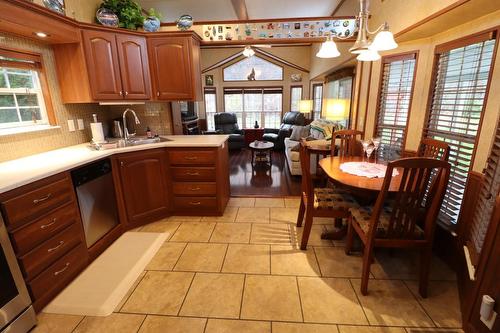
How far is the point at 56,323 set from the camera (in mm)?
1546

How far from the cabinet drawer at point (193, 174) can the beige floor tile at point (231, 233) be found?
0.55 m

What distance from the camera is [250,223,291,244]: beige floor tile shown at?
7.90 ft

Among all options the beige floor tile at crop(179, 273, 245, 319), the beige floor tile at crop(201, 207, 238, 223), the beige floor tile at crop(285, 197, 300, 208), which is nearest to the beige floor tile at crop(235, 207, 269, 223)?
the beige floor tile at crop(201, 207, 238, 223)

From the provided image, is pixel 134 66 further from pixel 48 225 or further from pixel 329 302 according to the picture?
pixel 329 302

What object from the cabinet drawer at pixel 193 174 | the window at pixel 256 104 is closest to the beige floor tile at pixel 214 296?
the cabinet drawer at pixel 193 174

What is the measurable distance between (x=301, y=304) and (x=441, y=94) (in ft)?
7.36

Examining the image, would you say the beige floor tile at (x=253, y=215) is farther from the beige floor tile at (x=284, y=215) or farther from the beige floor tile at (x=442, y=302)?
the beige floor tile at (x=442, y=302)

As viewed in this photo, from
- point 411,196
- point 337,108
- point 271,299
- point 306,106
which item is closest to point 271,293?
point 271,299

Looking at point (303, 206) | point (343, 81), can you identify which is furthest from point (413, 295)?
point (343, 81)

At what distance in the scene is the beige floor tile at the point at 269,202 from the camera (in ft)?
10.6

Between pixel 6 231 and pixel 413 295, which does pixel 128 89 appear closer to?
pixel 6 231

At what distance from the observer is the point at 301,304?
1653 millimetres

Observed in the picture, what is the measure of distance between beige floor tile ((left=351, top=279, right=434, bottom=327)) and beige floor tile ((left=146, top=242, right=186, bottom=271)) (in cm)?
150

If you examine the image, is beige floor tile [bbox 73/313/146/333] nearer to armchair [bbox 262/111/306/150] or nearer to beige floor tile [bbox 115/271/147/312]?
beige floor tile [bbox 115/271/147/312]
